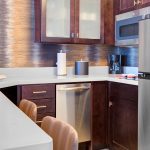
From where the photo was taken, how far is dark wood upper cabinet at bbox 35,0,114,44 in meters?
2.86

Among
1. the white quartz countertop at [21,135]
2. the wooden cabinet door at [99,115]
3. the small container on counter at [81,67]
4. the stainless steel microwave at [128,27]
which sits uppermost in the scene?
the stainless steel microwave at [128,27]

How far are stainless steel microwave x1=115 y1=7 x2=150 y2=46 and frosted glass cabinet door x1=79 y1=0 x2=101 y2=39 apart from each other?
255mm

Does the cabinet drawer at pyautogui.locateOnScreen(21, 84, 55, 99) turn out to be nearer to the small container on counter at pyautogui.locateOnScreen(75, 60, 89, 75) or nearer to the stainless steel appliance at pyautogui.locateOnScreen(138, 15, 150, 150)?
the small container on counter at pyautogui.locateOnScreen(75, 60, 89, 75)

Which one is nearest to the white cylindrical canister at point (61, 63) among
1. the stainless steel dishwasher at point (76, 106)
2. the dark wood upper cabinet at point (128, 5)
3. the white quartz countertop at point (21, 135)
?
the stainless steel dishwasher at point (76, 106)

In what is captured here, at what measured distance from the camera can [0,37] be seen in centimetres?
289

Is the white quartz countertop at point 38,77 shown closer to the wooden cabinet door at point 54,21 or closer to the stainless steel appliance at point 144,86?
the stainless steel appliance at point 144,86

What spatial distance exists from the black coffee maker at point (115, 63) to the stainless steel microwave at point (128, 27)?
0.35 meters

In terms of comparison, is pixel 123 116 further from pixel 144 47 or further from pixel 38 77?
pixel 38 77

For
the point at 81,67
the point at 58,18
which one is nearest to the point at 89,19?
the point at 58,18

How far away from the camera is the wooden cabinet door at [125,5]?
287 cm

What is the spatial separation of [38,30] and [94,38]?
2.40 feet

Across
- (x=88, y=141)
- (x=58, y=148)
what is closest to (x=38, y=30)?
(x=88, y=141)

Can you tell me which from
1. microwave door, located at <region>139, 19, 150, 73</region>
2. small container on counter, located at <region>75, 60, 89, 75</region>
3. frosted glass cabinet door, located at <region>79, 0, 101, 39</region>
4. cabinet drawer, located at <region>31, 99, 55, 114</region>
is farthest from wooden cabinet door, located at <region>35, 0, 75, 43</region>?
microwave door, located at <region>139, 19, 150, 73</region>

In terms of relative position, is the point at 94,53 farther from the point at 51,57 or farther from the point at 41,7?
the point at 41,7
